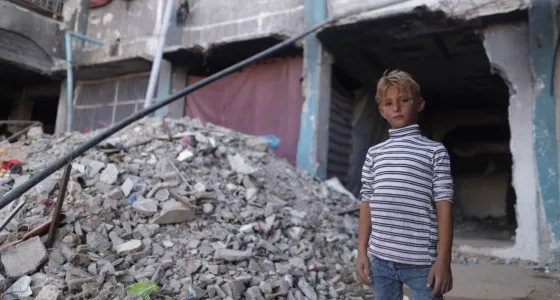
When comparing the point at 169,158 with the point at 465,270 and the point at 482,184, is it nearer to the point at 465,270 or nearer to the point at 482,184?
the point at 465,270

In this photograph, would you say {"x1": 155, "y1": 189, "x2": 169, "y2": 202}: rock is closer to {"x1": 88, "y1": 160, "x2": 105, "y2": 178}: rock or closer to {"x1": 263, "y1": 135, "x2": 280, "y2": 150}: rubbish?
{"x1": 88, "y1": 160, "x2": 105, "y2": 178}: rock

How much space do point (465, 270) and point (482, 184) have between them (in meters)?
7.23

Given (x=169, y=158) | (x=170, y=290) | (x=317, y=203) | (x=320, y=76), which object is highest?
(x=320, y=76)

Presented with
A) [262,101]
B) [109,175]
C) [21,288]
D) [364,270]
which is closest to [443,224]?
[364,270]

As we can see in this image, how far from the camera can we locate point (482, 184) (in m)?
10.3

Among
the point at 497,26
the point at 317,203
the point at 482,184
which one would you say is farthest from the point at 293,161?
the point at 482,184

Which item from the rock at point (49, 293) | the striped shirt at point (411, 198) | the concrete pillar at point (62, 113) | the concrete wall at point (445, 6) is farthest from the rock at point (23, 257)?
the concrete pillar at point (62, 113)

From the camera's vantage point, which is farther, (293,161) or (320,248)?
(293,161)

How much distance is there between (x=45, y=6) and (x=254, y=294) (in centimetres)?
971

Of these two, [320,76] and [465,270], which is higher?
[320,76]

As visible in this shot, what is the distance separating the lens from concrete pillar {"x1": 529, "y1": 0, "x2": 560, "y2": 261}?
4293 mm

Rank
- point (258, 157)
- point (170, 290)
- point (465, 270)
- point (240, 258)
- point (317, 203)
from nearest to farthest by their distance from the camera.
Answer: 1. point (170, 290)
2. point (240, 258)
3. point (465, 270)
4. point (317, 203)
5. point (258, 157)

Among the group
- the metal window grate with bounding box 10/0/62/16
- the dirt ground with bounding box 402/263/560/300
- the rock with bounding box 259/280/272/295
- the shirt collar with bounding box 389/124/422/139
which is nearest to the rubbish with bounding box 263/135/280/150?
the dirt ground with bounding box 402/263/560/300

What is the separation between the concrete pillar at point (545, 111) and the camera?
4293mm
